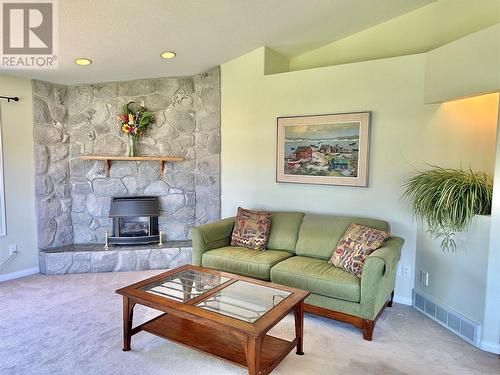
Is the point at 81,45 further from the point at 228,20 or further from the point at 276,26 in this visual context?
the point at 276,26

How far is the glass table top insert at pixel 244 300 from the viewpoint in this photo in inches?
82.9

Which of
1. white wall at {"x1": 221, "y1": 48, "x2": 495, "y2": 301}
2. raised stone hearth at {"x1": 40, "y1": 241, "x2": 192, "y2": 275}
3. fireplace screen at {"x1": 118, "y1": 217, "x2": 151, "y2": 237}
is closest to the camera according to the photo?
white wall at {"x1": 221, "y1": 48, "x2": 495, "y2": 301}

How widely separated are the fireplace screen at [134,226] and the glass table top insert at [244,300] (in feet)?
7.94

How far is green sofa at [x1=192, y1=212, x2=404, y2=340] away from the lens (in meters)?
2.60

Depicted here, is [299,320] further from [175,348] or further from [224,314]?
[175,348]

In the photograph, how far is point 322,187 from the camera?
3.73m

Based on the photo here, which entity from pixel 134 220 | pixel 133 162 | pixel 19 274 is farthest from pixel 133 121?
pixel 19 274

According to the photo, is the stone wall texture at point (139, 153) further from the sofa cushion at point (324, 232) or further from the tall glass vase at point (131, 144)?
the sofa cushion at point (324, 232)

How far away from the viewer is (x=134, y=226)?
4625mm

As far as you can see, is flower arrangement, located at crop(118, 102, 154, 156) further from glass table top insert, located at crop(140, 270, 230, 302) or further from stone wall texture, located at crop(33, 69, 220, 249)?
glass table top insert, located at crop(140, 270, 230, 302)

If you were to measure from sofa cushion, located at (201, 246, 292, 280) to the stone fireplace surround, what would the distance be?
109cm

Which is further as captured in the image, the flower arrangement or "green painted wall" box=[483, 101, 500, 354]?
the flower arrangement

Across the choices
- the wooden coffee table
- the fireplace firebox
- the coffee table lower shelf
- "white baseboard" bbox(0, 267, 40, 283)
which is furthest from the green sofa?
"white baseboard" bbox(0, 267, 40, 283)

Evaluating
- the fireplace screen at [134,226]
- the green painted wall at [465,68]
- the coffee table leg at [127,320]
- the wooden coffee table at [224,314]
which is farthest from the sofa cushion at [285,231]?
the fireplace screen at [134,226]
